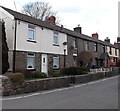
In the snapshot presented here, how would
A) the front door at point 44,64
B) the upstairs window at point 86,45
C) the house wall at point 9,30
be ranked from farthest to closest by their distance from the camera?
the upstairs window at point 86,45
the front door at point 44,64
the house wall at point 9,30

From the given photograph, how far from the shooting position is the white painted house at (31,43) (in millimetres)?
19312

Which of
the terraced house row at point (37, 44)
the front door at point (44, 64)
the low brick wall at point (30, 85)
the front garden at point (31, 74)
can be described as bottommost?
the low brick wall at point (30, 85)

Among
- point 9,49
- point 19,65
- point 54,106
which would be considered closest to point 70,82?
point 19,65

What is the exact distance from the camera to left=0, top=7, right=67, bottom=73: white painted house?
760 inches

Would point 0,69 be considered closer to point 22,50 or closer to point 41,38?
point 22,50

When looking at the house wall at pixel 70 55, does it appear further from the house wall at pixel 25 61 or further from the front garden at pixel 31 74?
the house wall at pixel 25 61

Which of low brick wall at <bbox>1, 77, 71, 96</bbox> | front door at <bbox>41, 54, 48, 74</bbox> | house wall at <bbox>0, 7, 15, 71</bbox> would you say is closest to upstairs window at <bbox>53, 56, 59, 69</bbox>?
front door at <bbox>41, 54, 48, 74</bbox>

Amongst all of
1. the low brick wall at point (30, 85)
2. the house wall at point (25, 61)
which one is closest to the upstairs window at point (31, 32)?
the house wall at point (25, 61)

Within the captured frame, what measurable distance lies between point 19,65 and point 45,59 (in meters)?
4.29

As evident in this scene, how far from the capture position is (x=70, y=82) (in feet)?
63.1

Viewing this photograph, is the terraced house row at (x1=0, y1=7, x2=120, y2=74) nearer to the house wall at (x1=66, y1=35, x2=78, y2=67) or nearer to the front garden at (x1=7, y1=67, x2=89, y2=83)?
the house wall at (x1=66, y1=35, x2=78, y2=67)

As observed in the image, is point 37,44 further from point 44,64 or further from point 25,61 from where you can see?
point 25,61

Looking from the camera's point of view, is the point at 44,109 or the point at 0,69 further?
the point at 0,69

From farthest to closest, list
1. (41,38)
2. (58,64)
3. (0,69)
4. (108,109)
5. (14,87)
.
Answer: (58,64), (41,38), (0,69), (14,87), (108,109)
